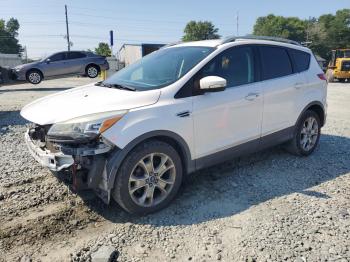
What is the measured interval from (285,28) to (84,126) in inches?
3594

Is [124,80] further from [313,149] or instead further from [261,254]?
[313,149]

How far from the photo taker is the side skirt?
4109 mm

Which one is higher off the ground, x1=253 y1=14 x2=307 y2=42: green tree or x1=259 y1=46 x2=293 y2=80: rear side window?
x1=253 y1=14 x2=307 y2=42: green tree

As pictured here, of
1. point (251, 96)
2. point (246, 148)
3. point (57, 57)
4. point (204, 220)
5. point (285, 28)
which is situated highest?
point (285, 28)

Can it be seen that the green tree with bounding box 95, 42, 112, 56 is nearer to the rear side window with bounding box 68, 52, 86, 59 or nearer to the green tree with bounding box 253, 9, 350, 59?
the green tree with bounding box 253, 9, 350, 59

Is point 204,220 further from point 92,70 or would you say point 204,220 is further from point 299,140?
point 92,70

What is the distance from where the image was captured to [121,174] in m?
3.40

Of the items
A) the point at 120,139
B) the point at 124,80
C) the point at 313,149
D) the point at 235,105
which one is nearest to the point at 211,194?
the point at 235,105

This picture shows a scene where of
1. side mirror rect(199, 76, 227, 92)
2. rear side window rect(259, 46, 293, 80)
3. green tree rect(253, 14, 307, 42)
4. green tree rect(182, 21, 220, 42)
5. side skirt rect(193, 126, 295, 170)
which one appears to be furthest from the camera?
green tree rect(182, 21, 220, 42)

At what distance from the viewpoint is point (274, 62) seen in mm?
4906

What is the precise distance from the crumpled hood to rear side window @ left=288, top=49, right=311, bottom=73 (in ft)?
8.69

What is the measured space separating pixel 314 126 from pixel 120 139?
3669mm

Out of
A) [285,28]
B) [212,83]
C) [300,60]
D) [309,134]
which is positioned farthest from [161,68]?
[285,28]

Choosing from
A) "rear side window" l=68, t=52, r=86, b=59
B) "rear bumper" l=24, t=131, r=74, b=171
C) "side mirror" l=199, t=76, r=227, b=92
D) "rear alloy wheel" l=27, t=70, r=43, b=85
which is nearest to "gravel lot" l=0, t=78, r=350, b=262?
"rear bumper" l=24, t=131, r=74, b=171
